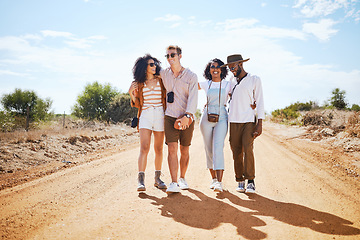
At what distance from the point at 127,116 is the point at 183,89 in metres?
23.7

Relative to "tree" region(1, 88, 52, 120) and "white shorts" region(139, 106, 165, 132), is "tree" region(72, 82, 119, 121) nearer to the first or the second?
"tree" region(1, 88, 52, 120)

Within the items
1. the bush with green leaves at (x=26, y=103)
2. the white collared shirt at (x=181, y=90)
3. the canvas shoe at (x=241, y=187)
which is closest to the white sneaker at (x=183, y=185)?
the canvas shoe at (x=241, y=187)

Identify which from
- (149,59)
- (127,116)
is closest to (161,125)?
(149,59)

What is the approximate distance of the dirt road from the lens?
3006 mm

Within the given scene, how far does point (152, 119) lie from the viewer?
4578 mm

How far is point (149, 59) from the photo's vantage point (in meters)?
4.70

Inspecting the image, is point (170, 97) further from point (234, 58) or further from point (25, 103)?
point (25, 103)

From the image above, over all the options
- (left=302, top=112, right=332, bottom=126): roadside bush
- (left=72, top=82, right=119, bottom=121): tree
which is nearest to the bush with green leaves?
(left=72, top=82, right=119, bottom=121): tree

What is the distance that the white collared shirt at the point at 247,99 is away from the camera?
4621 millimetres

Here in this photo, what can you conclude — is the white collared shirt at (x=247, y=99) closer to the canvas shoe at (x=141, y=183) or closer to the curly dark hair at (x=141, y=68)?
the curly dark hair at (x=141, y=68)

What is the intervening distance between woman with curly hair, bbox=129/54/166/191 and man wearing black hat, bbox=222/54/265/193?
1.27 metres

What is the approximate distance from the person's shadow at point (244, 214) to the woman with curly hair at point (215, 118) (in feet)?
1.94

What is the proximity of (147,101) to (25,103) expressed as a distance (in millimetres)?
29075

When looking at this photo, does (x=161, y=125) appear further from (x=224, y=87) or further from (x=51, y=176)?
(x=51, y=176)
